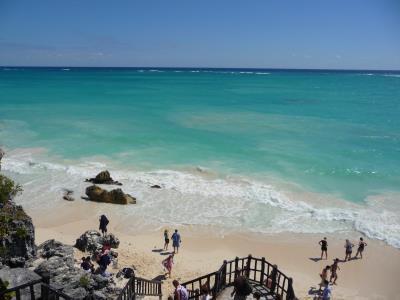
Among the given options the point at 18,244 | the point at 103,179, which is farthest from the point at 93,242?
the point at 103,179

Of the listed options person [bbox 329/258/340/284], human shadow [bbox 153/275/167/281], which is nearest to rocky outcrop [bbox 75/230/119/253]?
human shadow [bbox 153/275/167/281]

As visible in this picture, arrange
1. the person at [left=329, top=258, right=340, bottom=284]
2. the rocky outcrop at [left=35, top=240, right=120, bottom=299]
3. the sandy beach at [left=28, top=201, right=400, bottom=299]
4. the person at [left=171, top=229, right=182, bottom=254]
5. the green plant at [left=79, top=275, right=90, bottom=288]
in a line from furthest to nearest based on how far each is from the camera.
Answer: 1. the person at [left=171, top=229, right=182, bottom=254]
2. the sandy beach at [left=28, top=201, right=400, bottom=299]
3. the person at [left=329, top=258, right=340, bottom=284]
4. the green plant at [left=79, top=275, right=90, bottom=288]
5. the rocky outcrop at [left=35, top=240, right=120, bottom=299]

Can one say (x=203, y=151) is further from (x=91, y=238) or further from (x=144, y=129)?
(x=91, y=238)

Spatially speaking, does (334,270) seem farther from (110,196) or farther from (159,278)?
(110,196)

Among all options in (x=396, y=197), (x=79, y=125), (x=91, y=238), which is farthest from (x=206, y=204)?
(x=79, y=125)

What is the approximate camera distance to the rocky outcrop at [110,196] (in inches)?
941

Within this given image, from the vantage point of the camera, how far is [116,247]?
60.5ft

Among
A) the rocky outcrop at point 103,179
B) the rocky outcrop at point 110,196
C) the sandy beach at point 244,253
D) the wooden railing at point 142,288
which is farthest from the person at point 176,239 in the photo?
the rocky outcrop at point 103,179

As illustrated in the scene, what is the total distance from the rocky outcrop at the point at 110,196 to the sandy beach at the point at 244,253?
62.4 inches

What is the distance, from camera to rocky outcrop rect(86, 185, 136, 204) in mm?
23906

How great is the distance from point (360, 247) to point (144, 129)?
3271 cm

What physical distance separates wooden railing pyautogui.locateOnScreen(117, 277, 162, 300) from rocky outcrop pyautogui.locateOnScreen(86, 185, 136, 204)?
10.3 m

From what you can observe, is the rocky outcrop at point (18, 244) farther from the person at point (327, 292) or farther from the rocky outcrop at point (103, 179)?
the rocky outcrop at point (103, 179)

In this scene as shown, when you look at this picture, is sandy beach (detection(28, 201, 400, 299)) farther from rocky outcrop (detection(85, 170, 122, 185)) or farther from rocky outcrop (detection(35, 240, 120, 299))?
rocky outcrop (detection(85, 170, 122, 185))
